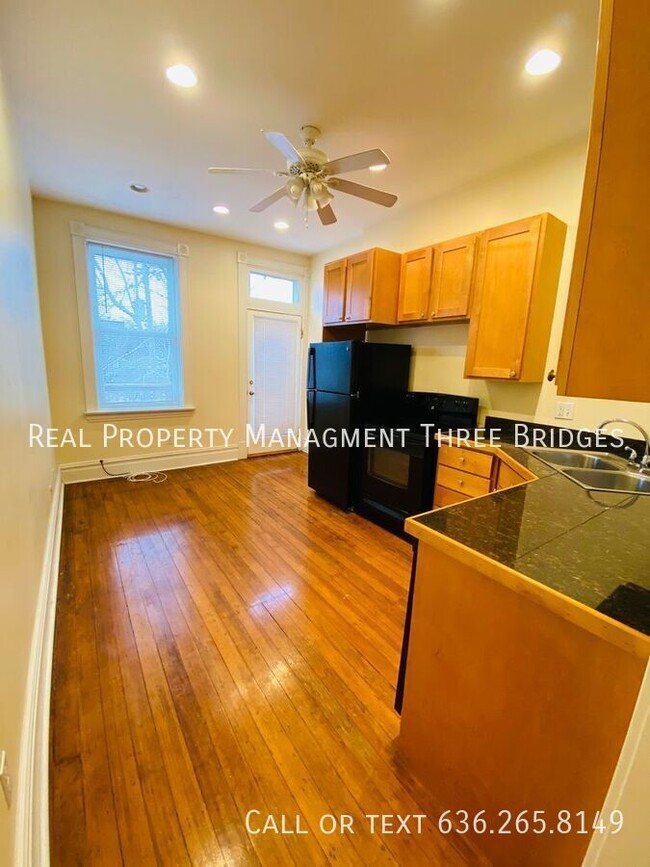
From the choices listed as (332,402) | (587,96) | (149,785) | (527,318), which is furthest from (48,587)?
(587,96)

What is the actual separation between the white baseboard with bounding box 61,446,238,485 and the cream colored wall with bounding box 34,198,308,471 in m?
0.08

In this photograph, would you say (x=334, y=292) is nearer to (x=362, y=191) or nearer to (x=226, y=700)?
(x=362, y=191)

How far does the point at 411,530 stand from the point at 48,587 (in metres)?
1.97

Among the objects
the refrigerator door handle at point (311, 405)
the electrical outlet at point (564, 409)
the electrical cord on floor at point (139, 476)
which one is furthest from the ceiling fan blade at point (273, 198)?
the electrical cord on floor at point (139, 476)

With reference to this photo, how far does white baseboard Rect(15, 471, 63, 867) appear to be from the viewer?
0.92m

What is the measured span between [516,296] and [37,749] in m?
3.18

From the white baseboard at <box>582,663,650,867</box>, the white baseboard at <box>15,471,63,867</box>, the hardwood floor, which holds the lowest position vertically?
the hardwood floor

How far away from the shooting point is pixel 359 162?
1.88 meters

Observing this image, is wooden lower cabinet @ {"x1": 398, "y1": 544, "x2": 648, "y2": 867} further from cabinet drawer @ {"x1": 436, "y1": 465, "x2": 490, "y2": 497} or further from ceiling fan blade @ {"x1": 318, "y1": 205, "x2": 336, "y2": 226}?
ceiling fan blade @ {"x1": 318, "y1": 205, "x2": 336, "y2": 226}

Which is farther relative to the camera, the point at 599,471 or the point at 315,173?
the point at 315,173

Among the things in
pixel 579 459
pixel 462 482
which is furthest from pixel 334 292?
pixel 579 459

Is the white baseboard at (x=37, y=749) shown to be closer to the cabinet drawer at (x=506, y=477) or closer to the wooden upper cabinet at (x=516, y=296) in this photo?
the cabinet drawer at (x=506, y=477)

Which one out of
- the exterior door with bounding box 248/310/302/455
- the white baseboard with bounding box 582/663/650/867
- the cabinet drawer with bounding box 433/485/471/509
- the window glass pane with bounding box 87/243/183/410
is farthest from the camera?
the exterior door with bounding box 248/310/302/455

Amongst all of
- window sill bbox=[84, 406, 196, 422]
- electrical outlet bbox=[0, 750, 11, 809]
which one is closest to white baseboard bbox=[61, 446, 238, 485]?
window sill bbox=[84, 406, 196, 422]
